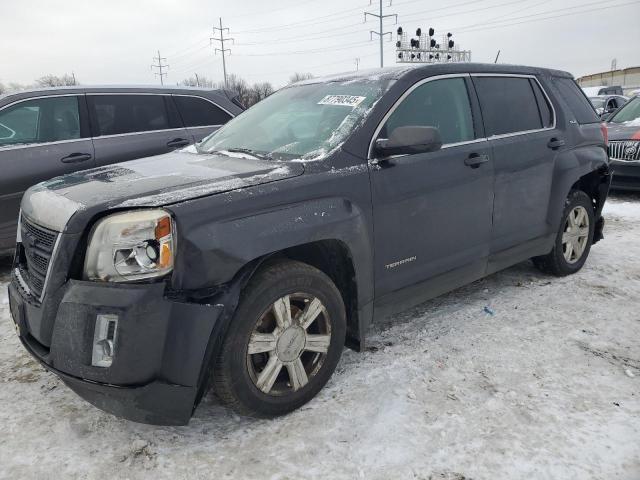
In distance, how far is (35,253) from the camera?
233 cm

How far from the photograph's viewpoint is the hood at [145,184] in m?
2.12

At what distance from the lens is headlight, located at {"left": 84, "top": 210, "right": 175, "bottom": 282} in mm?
2012

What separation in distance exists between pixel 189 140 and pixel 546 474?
4.64 m

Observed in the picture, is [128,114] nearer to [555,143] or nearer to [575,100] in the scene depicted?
[555,143]

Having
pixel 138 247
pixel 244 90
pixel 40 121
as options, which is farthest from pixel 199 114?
pixel 244 90

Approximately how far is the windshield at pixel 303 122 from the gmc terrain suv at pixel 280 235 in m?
0.01

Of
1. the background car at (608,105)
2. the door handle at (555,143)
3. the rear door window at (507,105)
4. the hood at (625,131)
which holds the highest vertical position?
the background car at (608,105)

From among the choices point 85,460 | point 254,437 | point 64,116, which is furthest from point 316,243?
point 64,116

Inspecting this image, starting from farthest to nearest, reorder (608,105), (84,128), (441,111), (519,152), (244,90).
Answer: (244,90), (608,105), (84,128), (519,152), (441,111)

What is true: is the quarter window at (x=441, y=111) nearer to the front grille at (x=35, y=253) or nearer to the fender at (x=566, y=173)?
the fender at (x=566, y=173)

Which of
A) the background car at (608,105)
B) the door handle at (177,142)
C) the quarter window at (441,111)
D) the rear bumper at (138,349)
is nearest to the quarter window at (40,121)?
the door handle at (177,142)

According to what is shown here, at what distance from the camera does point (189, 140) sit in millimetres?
5480

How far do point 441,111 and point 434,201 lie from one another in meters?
0.66

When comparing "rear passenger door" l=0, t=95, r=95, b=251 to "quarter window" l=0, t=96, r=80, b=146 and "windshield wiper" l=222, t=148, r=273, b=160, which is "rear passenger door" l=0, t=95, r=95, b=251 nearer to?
"quarter window" l=0, t=96, r=80, b=146
